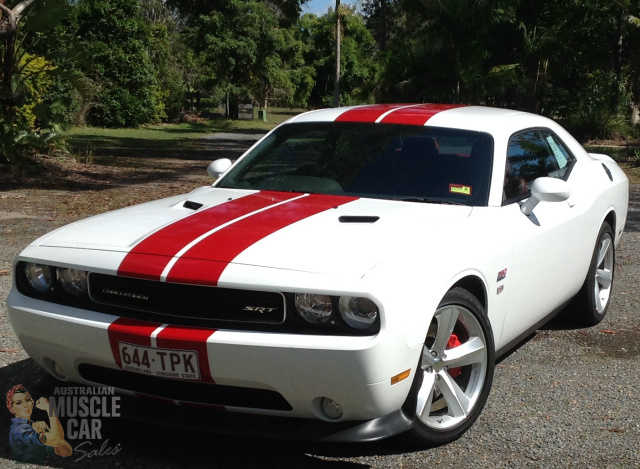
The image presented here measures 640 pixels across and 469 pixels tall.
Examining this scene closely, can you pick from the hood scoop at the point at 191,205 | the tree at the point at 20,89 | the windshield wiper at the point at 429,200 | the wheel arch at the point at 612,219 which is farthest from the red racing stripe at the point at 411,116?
the tree at the point at 20,89

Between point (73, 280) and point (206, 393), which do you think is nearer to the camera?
point (206, 393)

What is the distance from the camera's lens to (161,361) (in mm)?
3387

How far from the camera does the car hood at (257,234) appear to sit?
3.43m

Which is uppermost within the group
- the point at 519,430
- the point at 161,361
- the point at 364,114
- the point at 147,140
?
the point at 364,114

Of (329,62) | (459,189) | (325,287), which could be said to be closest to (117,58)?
(329,62)

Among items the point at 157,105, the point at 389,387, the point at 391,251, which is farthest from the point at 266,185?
the point at 157,105

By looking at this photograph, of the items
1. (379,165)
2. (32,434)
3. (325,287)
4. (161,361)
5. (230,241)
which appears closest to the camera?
(325,287)

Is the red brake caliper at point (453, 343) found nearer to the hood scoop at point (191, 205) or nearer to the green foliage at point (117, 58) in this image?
the hood scoop at point (191, 205)

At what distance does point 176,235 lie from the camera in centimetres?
373

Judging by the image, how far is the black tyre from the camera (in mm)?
5746

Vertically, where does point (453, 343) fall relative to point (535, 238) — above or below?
below

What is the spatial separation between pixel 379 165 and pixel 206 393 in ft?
5.75

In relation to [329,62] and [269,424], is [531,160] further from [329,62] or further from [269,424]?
[329,62]

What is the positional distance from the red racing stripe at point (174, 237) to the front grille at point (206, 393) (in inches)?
17.3
